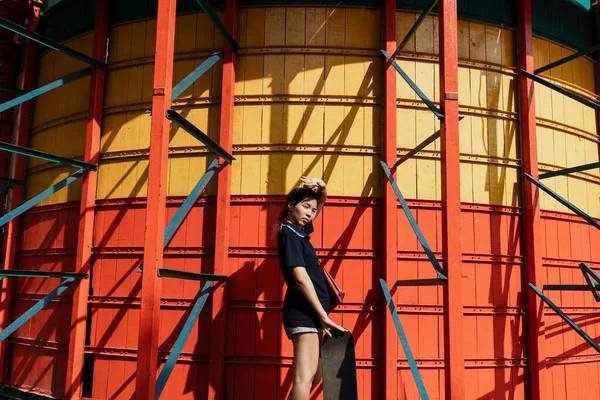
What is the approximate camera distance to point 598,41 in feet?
30.2

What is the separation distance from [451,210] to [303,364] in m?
2.12

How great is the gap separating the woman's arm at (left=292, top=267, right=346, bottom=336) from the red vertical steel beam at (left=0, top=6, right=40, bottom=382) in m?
5.74

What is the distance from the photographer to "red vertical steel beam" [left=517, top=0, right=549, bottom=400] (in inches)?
298

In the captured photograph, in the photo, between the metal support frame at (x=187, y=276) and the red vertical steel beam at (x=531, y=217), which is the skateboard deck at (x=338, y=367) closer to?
the metal support frame at (x=187, y=276)

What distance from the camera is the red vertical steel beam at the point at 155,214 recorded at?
5.43 meters

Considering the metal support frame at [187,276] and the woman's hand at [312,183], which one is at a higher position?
the woman's hand at [312,183]

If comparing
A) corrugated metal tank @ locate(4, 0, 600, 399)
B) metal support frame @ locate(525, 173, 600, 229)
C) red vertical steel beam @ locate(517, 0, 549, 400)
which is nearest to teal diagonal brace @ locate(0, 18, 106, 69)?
corrugated metal tank @ locate(4, 0, 600, 399)

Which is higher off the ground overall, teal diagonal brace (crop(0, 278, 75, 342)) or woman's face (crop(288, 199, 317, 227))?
woman's face (crop(288, 199, 317, 227))

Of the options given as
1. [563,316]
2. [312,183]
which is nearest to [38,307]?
[312,183]

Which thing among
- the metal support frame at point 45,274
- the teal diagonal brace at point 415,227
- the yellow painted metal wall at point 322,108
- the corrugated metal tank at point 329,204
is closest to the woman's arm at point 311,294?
the teal diagonal brace at point 415,227

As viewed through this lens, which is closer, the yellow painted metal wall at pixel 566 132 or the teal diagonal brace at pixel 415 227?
the teal diagonal brace at pixel 415 227

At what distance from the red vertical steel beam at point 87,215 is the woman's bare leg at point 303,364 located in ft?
12.2

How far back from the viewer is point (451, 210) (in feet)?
19.9

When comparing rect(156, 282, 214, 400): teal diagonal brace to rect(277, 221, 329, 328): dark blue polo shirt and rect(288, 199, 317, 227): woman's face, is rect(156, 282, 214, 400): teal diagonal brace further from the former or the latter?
rect(288, 199, 317, 227): woman's face
